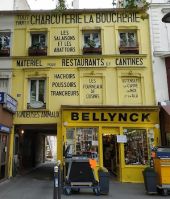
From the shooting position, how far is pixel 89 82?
50.6 feet

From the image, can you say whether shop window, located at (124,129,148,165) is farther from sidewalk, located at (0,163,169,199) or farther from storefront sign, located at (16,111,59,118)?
storefront sign, located at (16,111,59,118)

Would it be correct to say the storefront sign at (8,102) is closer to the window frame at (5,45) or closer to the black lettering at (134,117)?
the window frame at (5,45)

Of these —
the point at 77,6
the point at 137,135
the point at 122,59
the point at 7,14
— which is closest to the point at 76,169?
the point at 137,135

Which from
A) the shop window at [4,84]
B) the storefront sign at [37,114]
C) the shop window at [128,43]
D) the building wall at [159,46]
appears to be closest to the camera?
the storefront sign at [37,114]

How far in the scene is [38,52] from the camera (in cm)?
1573

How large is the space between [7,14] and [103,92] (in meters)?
6.81

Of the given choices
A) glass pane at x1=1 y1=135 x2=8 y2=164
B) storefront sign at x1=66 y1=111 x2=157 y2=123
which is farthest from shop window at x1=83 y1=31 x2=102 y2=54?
glass pane at x1=1 y1=135 x2=8 y2=164

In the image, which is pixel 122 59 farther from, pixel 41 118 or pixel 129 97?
pixel 41 118

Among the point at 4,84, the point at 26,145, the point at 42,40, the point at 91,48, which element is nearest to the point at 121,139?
the point at 91,48

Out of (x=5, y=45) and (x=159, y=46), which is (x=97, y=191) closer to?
(x=159, y=46)

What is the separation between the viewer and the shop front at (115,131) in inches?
559

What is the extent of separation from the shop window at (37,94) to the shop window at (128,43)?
4.58m

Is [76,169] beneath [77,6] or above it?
beneath

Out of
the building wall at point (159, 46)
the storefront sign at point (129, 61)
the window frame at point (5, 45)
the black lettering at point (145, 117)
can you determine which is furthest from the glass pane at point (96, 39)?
the window frame at point (5, 45)
